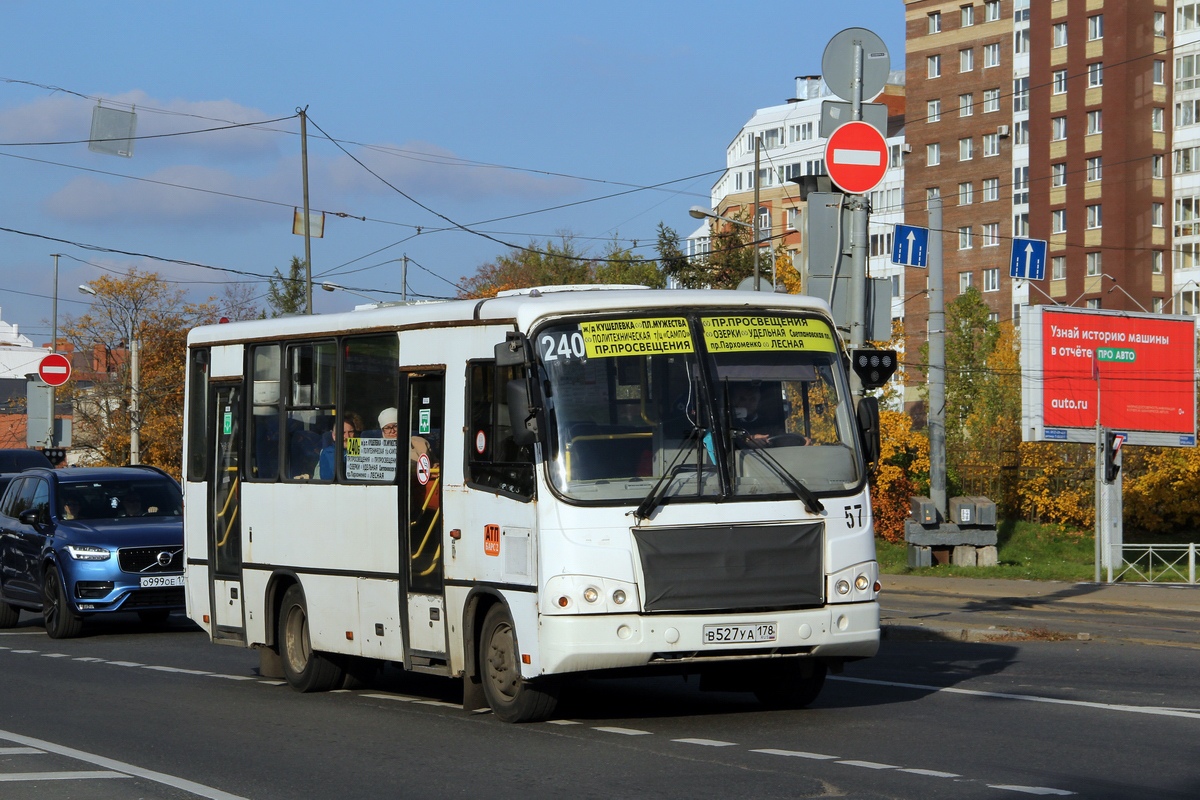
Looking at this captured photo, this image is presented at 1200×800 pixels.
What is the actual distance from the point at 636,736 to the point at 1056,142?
8281 centimetres

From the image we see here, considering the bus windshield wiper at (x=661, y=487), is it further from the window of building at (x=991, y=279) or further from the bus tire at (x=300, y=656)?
the window of building at (x=991, y=279)

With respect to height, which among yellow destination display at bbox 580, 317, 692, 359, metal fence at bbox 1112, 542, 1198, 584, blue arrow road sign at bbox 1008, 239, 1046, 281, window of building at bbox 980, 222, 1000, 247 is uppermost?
window of building at bbox 980, 222, 1000, 247

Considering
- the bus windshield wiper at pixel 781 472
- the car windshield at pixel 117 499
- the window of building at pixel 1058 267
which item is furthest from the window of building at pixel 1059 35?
the bus windshield wiper at pixel 781 472

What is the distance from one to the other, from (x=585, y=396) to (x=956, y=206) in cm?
9085

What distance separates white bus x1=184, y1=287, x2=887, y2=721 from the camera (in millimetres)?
11000

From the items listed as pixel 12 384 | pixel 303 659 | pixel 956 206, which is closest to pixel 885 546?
pixel 303 659

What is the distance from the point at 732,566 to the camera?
438 inches

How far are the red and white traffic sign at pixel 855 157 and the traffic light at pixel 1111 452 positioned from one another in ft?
63.0

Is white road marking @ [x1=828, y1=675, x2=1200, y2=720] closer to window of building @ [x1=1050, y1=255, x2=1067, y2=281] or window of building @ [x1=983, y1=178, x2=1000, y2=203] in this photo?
window of building @ [x1=1050, y1=255, x2=1067, y2=281]

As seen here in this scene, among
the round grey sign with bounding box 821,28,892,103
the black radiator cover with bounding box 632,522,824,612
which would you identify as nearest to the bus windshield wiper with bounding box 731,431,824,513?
the black radiator cover with bounding box 632,522,824,612

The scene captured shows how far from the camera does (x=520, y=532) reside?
11.4m

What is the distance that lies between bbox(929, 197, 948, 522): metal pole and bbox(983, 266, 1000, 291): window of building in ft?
178

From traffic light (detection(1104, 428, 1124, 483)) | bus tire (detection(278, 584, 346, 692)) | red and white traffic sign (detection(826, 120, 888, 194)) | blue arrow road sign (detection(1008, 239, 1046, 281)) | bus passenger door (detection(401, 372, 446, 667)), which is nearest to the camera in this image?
bus passenger door (detection(401, 372, 446, 667))

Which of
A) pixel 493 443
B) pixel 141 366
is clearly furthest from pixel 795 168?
pixel 493 443
